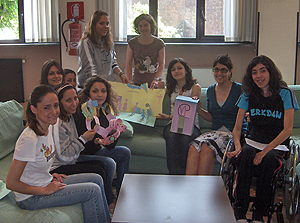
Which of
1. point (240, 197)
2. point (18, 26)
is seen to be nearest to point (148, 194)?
point (240, 197)

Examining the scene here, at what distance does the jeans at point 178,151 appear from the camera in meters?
2.45

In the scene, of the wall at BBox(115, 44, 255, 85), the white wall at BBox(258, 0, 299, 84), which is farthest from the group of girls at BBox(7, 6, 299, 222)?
the white wall at BBox(258, 0, 299, 84)

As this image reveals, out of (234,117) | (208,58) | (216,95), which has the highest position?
(208,58)

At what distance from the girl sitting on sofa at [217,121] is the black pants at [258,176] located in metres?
0.30

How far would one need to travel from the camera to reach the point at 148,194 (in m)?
1.52

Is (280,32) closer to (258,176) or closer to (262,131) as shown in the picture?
(262,131)

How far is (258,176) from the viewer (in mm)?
1871

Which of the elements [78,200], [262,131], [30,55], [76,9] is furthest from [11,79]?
[262,131]

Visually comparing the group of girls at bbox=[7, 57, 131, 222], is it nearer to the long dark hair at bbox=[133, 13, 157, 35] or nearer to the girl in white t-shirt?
the girl in white t-shirt

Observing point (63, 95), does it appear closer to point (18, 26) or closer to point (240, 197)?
point (240, 197)

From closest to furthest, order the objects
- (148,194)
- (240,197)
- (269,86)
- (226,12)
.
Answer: (148,194) → (240,197) → (269,86) → (226,12)

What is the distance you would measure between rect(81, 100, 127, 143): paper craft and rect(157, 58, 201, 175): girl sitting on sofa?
53 centimetres

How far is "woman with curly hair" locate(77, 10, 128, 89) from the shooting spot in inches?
105

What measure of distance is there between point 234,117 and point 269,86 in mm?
473
